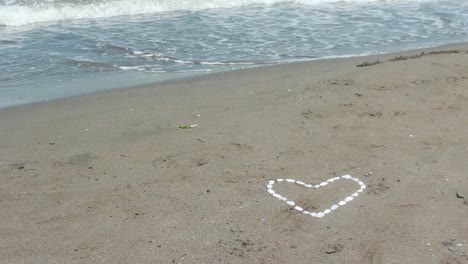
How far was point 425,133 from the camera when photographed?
179 inches

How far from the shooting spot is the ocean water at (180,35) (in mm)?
7594

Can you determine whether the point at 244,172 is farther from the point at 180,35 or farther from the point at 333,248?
the point at 180,35

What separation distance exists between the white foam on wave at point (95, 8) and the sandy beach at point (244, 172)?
7.53 m

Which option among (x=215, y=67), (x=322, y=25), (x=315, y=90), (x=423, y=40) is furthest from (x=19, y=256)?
(x=322, y=25)

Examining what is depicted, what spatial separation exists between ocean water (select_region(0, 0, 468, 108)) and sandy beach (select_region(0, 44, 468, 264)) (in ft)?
4.57

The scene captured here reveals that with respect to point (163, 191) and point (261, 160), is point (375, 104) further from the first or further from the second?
point (163, 191)

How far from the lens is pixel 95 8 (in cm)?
1371

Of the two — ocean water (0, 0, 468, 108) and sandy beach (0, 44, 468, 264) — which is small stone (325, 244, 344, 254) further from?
ocean water (0, 0, 468, 108)

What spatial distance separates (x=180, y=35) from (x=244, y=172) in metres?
6.53

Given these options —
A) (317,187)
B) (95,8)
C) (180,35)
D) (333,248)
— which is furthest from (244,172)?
(95,8)

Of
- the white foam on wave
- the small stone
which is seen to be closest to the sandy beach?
the small stone

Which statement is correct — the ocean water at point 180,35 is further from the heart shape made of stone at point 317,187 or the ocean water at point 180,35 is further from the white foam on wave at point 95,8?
the heart shape made of stone at point 317,187

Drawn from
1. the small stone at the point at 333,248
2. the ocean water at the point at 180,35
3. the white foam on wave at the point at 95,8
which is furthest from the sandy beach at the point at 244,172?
the white foam on wave at the point at 95,8

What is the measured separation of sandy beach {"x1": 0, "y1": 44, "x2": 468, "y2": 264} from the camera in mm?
3062
